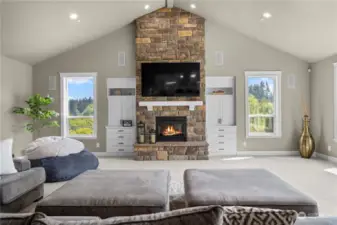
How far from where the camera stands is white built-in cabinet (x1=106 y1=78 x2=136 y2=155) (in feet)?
27.1

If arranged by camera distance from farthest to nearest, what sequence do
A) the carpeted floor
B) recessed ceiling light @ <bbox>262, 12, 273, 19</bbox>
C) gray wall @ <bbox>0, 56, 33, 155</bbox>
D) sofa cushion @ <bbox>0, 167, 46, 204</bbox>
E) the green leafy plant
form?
the green leafy plant → gray wall @ <bbox>0, 56, 33, 155</bbox> → recessed ceiling light @ <bbox>262, 12, 273, 19</bbox> → the carpeted floor → sofa cushion @ <bbox>0, 167, 46, 204</bbox>

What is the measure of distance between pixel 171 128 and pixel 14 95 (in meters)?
3.77

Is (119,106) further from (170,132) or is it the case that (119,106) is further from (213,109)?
(213,109)

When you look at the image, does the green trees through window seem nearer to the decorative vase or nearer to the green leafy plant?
the decorative vase

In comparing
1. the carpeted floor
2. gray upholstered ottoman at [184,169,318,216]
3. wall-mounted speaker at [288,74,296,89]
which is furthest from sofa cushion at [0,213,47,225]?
wall-mounted speaker at [288,74,296,89]

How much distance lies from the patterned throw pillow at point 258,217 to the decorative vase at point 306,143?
708 cm

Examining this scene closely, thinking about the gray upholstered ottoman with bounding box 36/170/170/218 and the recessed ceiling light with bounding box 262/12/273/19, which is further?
the recessed ceiling light with bounding box 262/12/273/19

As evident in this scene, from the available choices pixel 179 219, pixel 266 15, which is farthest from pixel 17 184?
pixel 266 15

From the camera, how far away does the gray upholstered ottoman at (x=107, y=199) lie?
2506 mm

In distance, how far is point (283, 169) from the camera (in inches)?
249

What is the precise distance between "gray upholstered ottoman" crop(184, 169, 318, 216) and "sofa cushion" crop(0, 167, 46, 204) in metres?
1.80

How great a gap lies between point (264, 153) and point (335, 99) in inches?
84.5

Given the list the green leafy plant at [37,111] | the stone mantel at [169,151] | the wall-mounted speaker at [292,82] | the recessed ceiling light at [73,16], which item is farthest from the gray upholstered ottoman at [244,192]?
the wall-mounted speaker at [292,82]

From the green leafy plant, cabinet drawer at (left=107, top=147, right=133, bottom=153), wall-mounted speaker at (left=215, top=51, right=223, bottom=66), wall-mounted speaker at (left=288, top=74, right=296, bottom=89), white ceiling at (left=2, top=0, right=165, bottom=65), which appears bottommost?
cabinet drawer at (left=107, top=147, right=133, bottom=153)
